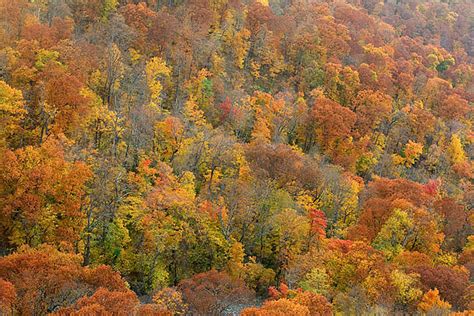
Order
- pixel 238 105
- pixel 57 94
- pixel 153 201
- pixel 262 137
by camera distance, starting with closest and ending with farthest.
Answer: pixel 153 201
pixel 57 94
pixel 262 137
pixel 238 105

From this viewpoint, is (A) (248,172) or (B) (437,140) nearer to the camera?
(A) (248,172)

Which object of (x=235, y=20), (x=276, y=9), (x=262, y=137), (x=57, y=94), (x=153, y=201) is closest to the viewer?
(x=153, y=201)

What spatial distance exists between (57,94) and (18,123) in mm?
4521

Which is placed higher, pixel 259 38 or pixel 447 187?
pixel 259 38

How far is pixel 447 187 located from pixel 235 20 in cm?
4144

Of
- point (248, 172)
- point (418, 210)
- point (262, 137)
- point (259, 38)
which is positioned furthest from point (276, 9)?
point (418, 210)

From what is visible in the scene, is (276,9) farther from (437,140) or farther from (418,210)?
(418,210)

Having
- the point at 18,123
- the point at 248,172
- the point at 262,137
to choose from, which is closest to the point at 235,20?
the point at 262,137

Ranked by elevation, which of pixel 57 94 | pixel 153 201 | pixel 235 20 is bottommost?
pixel 153 201

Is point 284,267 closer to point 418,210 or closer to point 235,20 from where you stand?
point 418,210

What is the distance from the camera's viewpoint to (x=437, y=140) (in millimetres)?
83062

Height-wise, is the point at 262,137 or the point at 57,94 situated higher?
the point at 57,94

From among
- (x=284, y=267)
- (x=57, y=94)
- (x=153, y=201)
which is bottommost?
(x=284, y=267)

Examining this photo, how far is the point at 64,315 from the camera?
91.5ft
